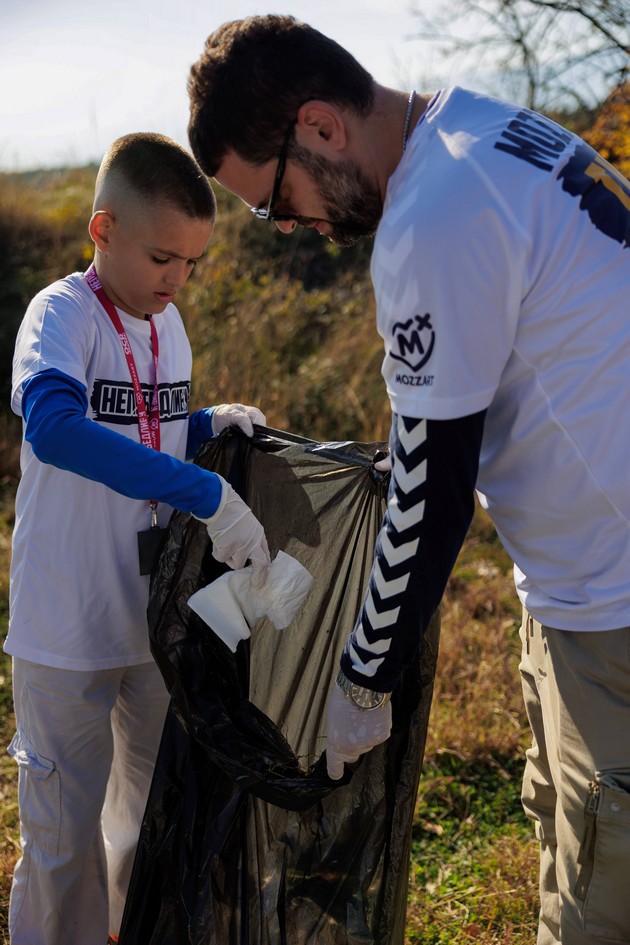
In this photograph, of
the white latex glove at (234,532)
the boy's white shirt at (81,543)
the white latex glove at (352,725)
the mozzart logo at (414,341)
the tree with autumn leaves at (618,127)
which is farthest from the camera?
the tree with autumn leaves at (618,127)

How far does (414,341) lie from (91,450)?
700 millimetres

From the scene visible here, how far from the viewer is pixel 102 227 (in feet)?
6.40

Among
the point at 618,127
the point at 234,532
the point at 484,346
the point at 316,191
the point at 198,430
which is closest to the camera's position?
the point at 484,346

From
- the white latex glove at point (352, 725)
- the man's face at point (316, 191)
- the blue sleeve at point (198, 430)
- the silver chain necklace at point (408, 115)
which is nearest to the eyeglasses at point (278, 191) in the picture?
the man's face at point (316, 191)

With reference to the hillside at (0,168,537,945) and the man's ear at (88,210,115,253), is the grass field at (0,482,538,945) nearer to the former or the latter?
the hillside at (0,168,537,945)

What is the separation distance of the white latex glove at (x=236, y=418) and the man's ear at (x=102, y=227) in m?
0.47

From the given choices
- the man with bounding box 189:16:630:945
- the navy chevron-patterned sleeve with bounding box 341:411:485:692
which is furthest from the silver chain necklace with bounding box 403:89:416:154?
the navy chevron-patterned sleeve with bounding box 341:411:485:692

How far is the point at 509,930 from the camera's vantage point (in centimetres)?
235

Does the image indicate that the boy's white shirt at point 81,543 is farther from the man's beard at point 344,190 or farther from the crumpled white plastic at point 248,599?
the man's beard at point 344,190

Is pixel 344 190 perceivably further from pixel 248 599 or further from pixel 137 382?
pixel 248 599

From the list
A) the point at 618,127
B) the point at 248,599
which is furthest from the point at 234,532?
the point at 618,127

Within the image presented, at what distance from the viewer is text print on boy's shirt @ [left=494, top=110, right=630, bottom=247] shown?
133 centimetres

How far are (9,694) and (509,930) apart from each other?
2184 millimetres

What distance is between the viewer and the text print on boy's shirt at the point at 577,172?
1.33 m
